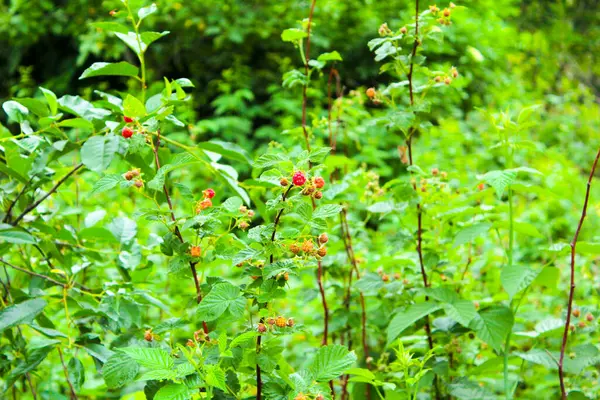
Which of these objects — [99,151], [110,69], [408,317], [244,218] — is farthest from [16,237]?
[408,317]

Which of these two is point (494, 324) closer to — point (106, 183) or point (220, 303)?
point (220, 303)

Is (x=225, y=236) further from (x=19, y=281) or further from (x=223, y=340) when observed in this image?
(x=19, y=281)

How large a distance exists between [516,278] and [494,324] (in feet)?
0.36

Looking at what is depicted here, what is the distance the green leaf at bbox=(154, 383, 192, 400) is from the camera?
3.10 feet

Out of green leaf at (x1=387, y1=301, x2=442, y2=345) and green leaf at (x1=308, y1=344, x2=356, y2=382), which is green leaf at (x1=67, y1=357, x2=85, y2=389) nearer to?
green leaf at (x1=308, y1=344, x2=356, y2=382)

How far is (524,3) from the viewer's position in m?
10.4

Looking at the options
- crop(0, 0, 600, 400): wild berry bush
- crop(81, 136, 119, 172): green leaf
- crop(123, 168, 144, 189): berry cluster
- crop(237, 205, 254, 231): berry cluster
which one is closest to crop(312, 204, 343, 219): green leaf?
crop(0, 0, 600, 400): wild berry bush

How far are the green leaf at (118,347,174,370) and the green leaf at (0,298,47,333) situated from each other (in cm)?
35

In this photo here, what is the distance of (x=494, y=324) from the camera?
143 centimetres

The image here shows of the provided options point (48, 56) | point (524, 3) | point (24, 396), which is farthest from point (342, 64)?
point (524, 3)

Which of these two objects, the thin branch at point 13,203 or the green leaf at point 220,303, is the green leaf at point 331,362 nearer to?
the green leaf at point 220,303

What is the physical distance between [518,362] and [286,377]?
82 centimetres

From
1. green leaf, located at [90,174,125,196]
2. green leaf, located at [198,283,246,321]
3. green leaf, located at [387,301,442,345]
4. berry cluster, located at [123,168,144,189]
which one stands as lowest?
green leaf, located at [387,301,442,345]

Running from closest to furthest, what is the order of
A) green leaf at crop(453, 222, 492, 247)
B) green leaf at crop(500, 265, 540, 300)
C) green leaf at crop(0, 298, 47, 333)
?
1. green leaf at crop(0, 298, 47, 333)
2. green leaf at crop(500, 265, 540, 300)
3. green leaf at crop(453, 222, 492, 247)
